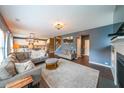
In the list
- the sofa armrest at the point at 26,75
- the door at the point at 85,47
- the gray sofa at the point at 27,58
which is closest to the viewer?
the sofa armrest at the point at 26,75

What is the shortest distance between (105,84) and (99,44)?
289 centimetres

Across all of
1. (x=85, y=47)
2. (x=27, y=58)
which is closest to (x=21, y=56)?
(x=27, y=58)

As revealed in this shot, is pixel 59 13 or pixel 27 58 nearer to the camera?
pixel 59 13

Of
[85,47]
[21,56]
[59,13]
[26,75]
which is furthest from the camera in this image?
[85,47]

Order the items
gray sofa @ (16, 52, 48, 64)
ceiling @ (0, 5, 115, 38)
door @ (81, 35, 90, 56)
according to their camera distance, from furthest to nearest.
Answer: door @ (81, 35, 90, 56), gray sofa @ (16, 52, 48, 64), ceiling @ (0, 5, 115, 38)

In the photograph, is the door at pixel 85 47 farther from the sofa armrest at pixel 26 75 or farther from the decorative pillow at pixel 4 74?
the decorative pillow at pixel 4 74

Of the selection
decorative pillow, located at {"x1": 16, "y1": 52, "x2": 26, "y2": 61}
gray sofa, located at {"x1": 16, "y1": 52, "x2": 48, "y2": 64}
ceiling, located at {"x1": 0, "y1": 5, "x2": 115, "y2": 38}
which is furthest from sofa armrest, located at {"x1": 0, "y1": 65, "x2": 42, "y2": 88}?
decorative pillow, located at {"x1": 16, "y1": 52, "x2": 26, "y2": 61}

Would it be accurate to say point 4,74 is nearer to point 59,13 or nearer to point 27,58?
point 59,13

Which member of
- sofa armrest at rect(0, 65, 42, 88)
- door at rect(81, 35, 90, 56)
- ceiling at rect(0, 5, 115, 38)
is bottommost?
sofa armrest at rect(0, 65, 42, 88)

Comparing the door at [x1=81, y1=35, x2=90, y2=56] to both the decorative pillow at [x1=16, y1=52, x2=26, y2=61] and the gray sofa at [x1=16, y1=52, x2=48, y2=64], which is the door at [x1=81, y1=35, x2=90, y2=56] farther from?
the decorative pillow at [x1=16, y1=52, x2=26, y2=61]

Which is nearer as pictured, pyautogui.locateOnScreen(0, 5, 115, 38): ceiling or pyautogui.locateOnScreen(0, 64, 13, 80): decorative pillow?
pyautogui.locateOnScreen(0, 64, 13, 80): decorative pillow

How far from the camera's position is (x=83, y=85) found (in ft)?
8.27

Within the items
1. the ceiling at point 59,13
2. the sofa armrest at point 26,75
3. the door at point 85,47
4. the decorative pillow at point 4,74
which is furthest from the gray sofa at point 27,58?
the door at point 85,47
